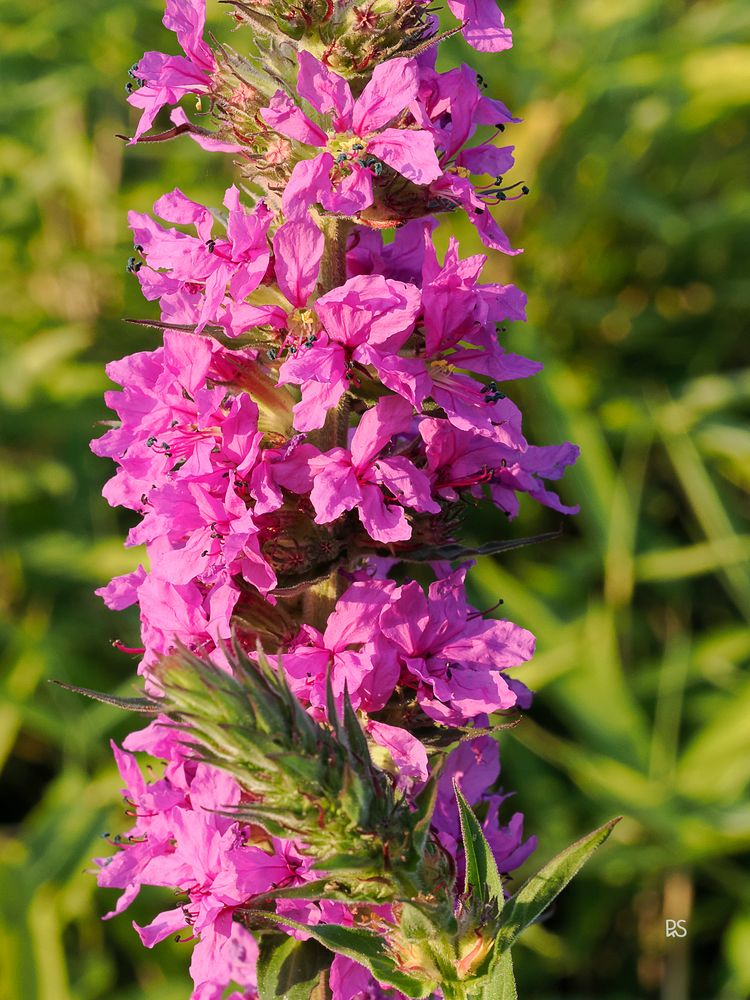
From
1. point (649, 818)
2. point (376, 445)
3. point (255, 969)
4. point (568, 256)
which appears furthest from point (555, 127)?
point (255, 969)

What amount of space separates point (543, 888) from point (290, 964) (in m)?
0.52

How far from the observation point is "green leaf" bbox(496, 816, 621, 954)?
162 cm

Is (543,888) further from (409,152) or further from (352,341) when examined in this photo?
(409,152)

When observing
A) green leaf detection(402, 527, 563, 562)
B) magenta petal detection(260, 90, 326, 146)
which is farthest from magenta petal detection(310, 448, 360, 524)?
magenta petal detection(260, 90, 326, 146)

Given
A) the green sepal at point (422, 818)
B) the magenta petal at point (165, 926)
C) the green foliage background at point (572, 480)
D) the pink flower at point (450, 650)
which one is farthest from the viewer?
the green foliage background at point (572, 480)

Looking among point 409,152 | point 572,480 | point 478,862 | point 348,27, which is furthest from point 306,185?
point 572,480

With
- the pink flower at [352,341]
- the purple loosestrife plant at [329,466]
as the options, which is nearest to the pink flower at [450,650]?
the purple loosestrife plant at [329,466]

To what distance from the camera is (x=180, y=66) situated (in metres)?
1.96

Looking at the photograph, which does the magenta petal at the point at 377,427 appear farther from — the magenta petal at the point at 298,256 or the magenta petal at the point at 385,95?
the magenta petal at the point at 385,95

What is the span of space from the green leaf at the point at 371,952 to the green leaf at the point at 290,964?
24 centimetres

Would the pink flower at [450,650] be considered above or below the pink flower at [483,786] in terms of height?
above

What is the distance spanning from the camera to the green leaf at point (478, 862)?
162 centimetres

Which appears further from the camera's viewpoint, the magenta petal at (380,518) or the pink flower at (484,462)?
the pink flower at (484,462)

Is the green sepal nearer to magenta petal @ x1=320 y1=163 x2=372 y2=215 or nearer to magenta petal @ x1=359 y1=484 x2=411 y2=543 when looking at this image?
magenta petal @ x1=359 y1=484 x2=411 y2=543
